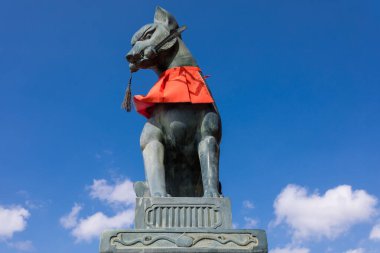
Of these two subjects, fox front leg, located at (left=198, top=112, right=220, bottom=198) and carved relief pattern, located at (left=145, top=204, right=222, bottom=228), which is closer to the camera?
carved relief pattern, located at (left=145, top=204, right=222, bottom=228)

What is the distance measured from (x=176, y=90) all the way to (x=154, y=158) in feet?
2.82

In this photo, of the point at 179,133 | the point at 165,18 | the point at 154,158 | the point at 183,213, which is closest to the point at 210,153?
the point at 179,133

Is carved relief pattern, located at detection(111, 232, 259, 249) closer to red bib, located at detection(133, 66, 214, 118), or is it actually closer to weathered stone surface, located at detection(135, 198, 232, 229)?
weathered stone surface, located at detection(135, 198, 232, 229)

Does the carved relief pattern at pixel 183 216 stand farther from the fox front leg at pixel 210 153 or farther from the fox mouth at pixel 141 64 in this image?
the fox mouth at pixel 141 64

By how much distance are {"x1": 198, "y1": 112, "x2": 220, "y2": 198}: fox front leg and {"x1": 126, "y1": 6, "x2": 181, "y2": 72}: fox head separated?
106 centimetres

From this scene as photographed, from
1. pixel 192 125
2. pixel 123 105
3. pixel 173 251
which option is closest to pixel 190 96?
pixel 192 125

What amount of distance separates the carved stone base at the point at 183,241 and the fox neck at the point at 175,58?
2340 mm

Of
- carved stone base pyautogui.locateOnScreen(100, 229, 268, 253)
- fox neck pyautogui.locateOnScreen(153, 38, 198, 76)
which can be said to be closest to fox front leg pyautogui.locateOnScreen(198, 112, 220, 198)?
carved stone base pyautogui.locateOnScreen(100, 229, 268, 253)

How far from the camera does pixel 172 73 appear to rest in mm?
5656

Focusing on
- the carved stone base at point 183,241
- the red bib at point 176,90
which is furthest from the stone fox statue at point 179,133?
the carved stone base at point 183,241

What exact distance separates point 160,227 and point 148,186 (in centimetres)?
75

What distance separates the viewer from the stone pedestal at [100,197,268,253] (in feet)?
13.7

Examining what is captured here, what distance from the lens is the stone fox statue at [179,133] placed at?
5129 mm

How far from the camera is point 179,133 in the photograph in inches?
208
